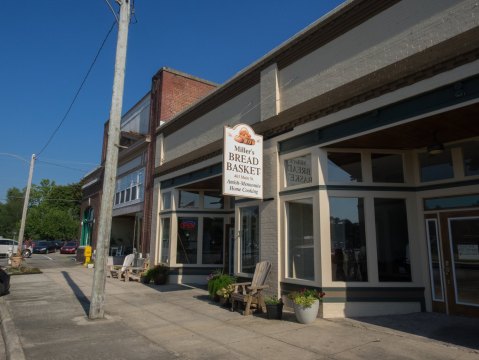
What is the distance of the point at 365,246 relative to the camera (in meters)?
8.62

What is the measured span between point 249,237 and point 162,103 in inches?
370

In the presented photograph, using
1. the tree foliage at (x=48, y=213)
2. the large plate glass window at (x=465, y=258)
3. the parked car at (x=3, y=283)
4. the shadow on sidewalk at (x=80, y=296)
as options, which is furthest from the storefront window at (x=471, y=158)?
the tree foliage at (x=48, y=213)

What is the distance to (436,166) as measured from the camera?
8.77 m

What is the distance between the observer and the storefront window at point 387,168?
9.01 meters

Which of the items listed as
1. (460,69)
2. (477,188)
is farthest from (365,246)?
(460,69)

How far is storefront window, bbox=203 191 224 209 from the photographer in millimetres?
15555

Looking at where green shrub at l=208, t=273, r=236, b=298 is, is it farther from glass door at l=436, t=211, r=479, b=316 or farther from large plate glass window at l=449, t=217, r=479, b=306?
large plate glass window at l=449, t=217, r=479, b=306

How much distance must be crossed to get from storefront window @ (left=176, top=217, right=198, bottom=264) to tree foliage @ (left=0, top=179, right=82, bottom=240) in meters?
44.8

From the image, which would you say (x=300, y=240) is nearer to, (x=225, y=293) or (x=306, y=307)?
(x=306, y=307)

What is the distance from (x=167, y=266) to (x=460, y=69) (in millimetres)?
12256

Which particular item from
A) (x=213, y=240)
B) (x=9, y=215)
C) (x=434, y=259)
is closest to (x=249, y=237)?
(x=213, y=240)

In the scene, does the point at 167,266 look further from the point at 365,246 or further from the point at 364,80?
the point at 364,80

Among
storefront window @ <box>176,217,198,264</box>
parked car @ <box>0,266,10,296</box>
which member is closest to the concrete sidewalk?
parked car @ <box>0,266,10,296</box>

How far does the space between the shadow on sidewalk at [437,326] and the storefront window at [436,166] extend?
2.97 metres
